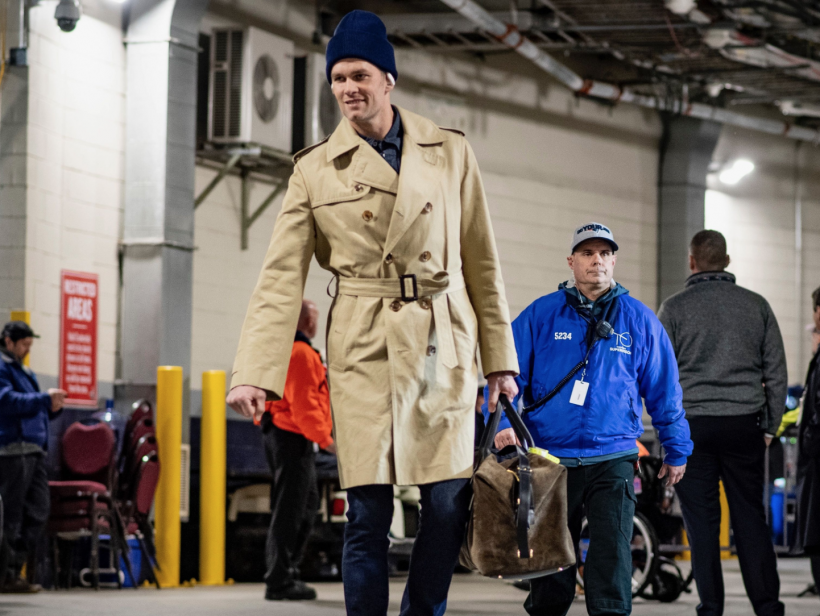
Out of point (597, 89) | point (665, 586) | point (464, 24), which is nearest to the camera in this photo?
point (665, 586)

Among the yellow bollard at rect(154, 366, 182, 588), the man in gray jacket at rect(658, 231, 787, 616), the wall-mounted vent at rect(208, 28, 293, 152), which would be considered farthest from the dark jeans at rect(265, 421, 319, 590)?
the wall-mounted vent at rect(208, 28, 293, 152)

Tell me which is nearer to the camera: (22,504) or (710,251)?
(710,251)

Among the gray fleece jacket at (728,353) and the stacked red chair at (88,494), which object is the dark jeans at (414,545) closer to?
the gray fleece jacket at (728,353)

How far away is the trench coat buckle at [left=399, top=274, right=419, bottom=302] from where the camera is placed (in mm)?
3492

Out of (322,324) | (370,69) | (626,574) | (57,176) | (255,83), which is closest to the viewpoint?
(370,69)

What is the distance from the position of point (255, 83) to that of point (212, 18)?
668 millimetres

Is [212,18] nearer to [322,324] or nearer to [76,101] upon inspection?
[76,101]

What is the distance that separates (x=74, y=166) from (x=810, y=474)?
6.18 metres

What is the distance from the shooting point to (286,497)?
26.7ft

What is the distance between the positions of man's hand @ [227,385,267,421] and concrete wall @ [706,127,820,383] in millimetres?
14561

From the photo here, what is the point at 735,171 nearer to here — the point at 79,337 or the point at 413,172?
the point at 79,337

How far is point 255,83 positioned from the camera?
38.1 feet

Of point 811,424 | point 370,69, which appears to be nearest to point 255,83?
point 811,424

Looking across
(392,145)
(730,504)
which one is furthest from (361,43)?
(730,504)
